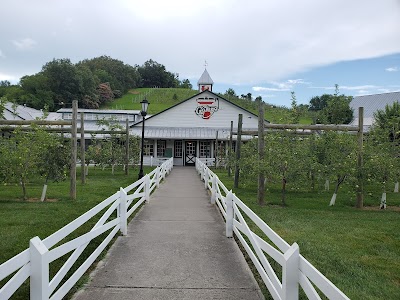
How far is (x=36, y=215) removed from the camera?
Result: 29.5ft

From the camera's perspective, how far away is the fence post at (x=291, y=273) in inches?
137

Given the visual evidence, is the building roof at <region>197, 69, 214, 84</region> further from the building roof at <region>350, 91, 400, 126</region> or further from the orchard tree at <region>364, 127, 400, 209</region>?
the orchard tree at <region>364, 127, 400, 209</region>

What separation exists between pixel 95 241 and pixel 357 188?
7.87 metres

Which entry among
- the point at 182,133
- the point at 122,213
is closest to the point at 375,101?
the point at 182,133

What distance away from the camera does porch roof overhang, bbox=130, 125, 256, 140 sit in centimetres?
3188

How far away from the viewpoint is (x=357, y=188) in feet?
36.2

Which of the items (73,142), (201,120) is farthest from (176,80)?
(73,142)

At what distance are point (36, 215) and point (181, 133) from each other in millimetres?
23948

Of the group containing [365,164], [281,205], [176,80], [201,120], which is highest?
[176,80]

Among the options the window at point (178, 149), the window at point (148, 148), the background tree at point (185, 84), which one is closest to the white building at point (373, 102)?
the window at point (178, 149)

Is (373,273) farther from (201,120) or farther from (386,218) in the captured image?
(201,120)

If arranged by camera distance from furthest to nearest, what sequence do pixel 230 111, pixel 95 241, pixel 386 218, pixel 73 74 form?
pixel 73 74, pixel 230 111, pixel 386 218, pixel 95 241

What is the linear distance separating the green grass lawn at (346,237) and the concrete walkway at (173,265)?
30.1 inches

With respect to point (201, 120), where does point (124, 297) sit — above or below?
below
